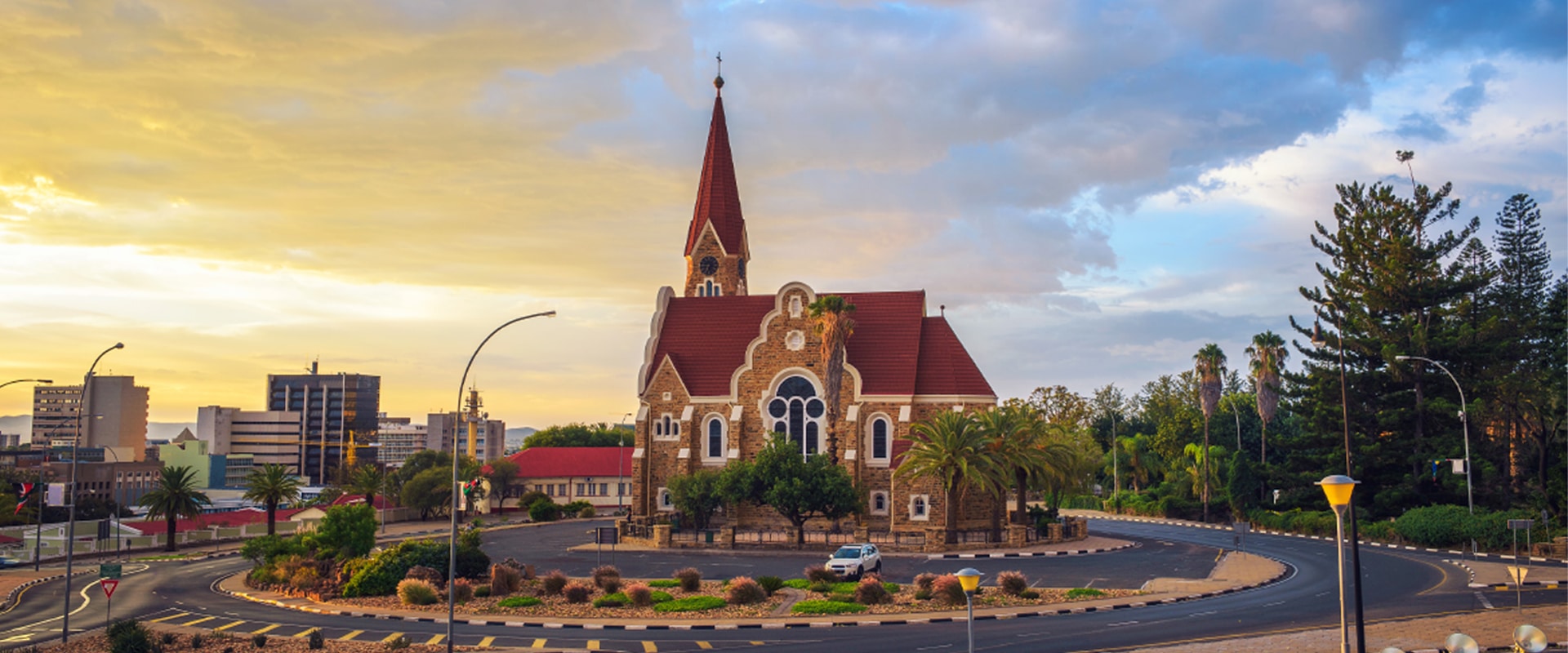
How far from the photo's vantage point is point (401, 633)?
2886 cm

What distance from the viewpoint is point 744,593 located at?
1284 inches

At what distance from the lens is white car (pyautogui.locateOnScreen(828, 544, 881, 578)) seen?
38531 millimetres

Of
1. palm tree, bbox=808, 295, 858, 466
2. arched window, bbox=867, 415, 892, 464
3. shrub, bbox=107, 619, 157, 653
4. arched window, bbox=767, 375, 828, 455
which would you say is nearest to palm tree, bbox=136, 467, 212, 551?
arched window, bbox=767, 375, 828, 455

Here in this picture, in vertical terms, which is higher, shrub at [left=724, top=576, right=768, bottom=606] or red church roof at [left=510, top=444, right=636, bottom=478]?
red church roof at [left=510, top=444, right=636, bottom=478]

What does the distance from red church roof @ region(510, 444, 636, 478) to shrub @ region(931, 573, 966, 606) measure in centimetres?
6333

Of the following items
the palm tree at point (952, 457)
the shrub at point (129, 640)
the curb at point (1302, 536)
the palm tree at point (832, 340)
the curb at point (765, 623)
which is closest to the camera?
the shrub at point (129, 640)

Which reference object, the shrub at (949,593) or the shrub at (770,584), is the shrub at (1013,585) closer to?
the shrub at (949,593)

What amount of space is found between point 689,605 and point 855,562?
27.7 feet

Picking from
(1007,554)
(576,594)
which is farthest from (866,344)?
(576,594)

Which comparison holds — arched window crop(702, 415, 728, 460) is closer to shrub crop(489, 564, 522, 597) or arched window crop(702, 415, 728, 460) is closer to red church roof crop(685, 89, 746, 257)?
red church roof crop(685, 89, 746, 257)

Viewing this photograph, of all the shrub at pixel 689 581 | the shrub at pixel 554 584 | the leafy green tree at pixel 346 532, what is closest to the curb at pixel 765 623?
the shrub at pixel 554 584

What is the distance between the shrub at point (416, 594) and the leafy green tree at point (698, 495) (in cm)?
2279

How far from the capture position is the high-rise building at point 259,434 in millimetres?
194375

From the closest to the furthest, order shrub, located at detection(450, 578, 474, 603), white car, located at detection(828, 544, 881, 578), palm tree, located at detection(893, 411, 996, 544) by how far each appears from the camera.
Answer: shrub, located at detection(450, 578, 474, 603) < white car, located at detection(828, 544, 881, 578) < palm tree, located at detection(893, 411, 996, 544)
